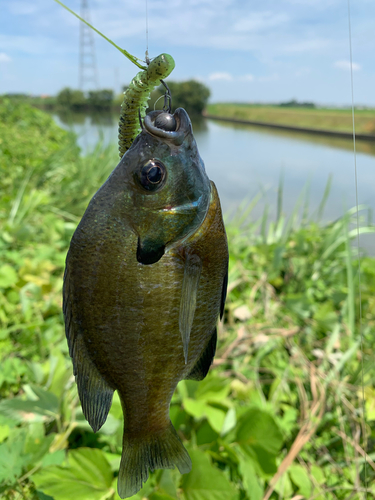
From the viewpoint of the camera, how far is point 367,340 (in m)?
2.61

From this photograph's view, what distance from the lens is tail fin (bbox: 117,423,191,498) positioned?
2.26 feet

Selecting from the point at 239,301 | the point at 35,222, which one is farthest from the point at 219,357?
the point at 35,222

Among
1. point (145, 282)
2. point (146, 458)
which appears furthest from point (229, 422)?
point (145, 282)

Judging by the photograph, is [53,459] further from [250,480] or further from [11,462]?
[250,480]

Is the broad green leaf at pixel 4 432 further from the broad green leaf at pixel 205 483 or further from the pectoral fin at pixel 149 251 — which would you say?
the pectoral fin at pixel 149 251

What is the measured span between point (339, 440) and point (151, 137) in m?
2.06

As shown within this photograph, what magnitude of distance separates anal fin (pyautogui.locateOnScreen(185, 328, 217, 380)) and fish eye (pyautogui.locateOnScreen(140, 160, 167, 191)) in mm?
348

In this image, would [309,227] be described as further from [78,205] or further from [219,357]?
[78,205]

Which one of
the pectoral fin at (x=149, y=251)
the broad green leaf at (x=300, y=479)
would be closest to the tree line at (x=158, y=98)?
the pectoral fin at (x=149, y=251)

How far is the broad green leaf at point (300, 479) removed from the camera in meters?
1.66

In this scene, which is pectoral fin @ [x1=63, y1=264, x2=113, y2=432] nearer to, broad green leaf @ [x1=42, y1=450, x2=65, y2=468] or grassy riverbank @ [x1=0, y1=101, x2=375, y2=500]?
grassy riverbank @ [x1=0, y1=101, x2=375, y2=500]

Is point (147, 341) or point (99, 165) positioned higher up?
point (99, 165)

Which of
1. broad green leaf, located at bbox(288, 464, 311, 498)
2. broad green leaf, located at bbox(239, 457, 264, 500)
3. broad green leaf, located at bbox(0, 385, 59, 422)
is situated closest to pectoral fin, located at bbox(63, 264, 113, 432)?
broad green leaf, located at bbox(0, 385, 59, 422)

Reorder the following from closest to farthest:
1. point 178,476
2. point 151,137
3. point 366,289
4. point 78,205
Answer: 1. point 151,137
2. point 178,476
3. point 366,289
4. point 78,205
